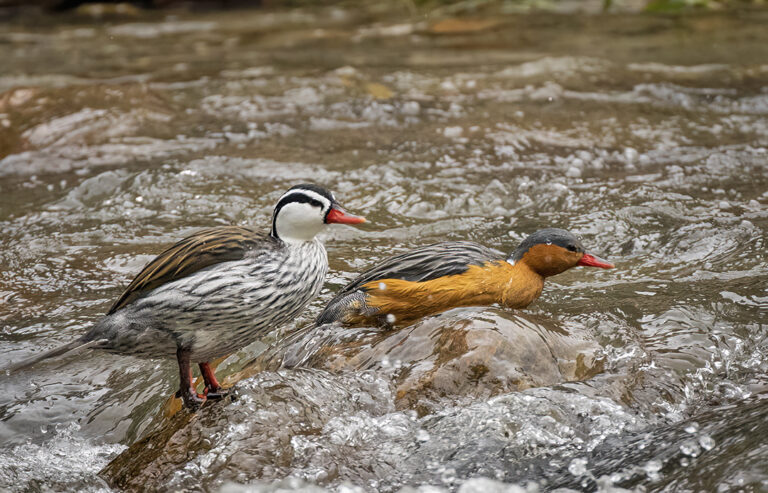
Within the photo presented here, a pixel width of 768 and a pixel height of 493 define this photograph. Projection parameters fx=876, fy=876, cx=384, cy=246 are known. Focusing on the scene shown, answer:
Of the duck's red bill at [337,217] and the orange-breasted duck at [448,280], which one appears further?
the orange-breasted duck at [448,280]

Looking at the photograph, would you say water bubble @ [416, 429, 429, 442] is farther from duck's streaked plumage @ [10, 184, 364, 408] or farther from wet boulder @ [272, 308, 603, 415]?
duck's streaked plumage @ [10, 184, 364, 408]

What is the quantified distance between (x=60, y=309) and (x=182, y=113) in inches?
178

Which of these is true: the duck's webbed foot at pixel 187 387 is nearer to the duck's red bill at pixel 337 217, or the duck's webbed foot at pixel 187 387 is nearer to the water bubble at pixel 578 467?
the duck's red bill at pixel 337 217

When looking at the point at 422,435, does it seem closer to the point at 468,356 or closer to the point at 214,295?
the point at 468,356

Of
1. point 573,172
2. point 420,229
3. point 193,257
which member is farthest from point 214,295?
point 573,172

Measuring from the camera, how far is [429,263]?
16.8ft

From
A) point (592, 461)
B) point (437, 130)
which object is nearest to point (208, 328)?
point (592, 461)

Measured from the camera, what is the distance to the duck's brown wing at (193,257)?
443cm

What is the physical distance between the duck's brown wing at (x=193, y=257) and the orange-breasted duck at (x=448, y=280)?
2.49ft

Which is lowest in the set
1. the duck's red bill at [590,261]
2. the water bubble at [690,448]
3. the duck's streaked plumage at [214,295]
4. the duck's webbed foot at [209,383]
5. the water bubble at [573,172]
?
the water bubble at [690,448]

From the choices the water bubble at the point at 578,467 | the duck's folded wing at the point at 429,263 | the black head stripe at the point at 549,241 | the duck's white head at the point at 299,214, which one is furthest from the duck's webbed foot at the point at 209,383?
the black head stripe at the point at 549,241

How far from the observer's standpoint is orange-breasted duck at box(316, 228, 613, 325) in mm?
5062

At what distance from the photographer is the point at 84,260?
22.6 feet

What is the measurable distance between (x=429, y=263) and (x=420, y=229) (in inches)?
85.7
